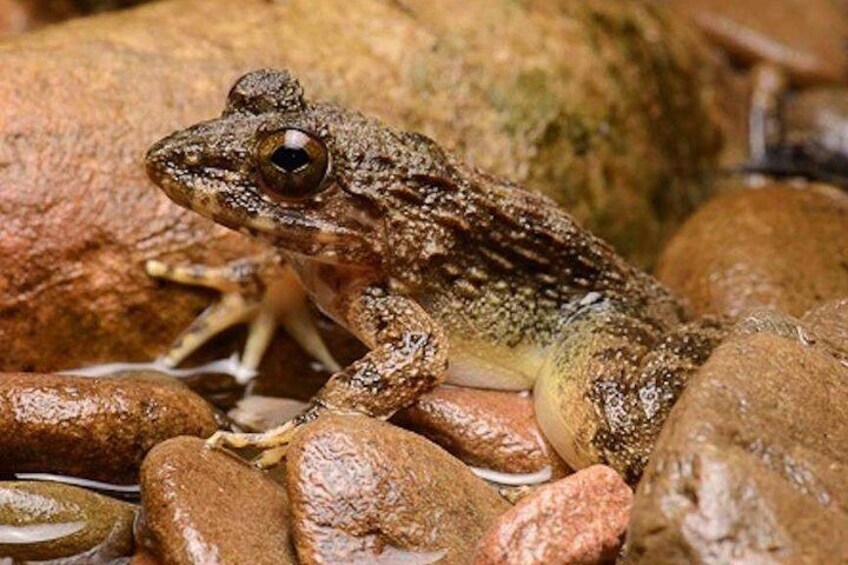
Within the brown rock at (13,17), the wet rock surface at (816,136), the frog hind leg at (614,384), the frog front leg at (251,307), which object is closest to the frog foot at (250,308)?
the frog front leg at (251,307)

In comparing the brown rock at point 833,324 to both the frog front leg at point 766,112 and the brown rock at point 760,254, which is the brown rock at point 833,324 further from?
the frog front leg at point 766,112

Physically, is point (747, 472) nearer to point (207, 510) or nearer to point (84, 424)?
point (207, 510)

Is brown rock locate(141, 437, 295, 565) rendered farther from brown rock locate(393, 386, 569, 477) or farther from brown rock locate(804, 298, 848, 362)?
brown rock locate(804, 298, 848, 362)

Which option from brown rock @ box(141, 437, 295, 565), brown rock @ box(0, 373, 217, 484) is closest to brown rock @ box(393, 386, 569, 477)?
brown rock @ box(141, 437, 295, 565)

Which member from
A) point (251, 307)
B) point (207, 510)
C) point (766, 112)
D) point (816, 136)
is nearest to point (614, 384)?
point (207, 510)

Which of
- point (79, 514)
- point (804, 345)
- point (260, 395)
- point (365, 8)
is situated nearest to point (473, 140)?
point (365, 8)

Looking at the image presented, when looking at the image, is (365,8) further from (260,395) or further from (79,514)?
(79,514)
